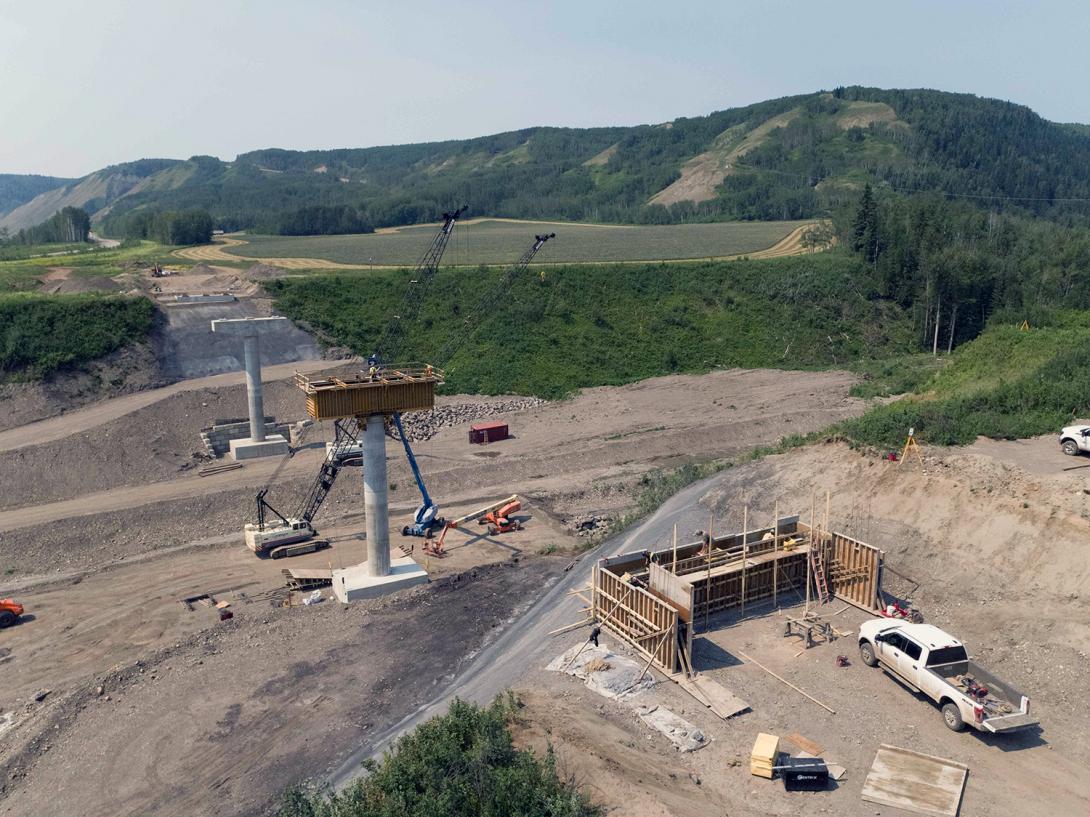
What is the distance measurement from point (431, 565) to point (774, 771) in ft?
63.4

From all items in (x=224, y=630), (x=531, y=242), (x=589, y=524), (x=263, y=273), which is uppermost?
(x=531, y=242)

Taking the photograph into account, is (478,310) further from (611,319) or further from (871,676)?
(871,676)

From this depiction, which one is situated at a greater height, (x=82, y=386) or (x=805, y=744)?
(x=82, y=386)

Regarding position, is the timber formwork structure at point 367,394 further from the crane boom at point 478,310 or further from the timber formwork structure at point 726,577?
the crane boom at point 478,310

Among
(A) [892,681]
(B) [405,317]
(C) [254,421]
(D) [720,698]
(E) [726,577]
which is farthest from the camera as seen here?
(B) [405,317]

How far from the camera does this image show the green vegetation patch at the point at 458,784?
15.9 meters

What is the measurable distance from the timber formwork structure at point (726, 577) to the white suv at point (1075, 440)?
10.5m

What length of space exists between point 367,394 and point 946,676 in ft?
68.8

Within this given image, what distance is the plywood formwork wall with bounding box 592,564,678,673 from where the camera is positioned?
23.8 metres

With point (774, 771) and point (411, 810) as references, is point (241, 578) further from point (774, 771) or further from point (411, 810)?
point (774, 771)

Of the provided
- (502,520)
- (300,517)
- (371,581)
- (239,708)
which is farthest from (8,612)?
(502,520)

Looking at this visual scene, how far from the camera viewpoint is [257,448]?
49.1 meters

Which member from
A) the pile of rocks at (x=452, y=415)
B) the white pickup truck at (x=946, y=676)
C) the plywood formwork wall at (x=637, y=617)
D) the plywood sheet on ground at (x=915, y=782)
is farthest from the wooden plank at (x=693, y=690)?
the pile of rocks at (x=452, y=415)

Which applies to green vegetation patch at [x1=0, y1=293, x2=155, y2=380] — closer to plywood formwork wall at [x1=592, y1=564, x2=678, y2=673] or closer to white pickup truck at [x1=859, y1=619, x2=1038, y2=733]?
plywood formwork wall at [x1=592, y1=564, x2=678, y2=673]
